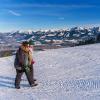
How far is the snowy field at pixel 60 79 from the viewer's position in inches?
417

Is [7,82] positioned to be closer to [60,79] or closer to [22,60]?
[22,60]

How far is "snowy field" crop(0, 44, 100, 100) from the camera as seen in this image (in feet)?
34.7

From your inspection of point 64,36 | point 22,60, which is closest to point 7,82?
point 22,60

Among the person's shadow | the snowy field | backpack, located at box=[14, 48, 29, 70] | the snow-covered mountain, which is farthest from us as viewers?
the snow-covered mountain

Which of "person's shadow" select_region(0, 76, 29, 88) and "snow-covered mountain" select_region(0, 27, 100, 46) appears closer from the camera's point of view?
"person's shadow" select_region(0, 76, 29, 88)

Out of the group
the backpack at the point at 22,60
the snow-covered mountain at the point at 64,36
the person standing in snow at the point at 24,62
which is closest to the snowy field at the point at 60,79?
the person standing in snow at the point at 24,62

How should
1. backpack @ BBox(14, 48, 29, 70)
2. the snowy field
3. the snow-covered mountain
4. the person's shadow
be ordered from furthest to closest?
the snow-covered mountain → the person's shadow → backpack @ BBox(14, 48, 29, 70) → the snowy field

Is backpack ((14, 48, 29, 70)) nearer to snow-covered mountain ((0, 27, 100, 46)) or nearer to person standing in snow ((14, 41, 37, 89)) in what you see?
person standing in snow ((14, 41, 37, 89))

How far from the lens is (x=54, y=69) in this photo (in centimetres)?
1538

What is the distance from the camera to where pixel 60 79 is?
Answer: 1304cm

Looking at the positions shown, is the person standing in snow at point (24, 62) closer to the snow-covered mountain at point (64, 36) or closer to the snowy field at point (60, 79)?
the snowy field at point (60, 79)

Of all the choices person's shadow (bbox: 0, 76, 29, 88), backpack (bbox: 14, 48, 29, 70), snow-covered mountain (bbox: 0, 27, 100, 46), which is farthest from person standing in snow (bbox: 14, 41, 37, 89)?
snow-covered mountain (bbox: 0, 27, 100, 46)

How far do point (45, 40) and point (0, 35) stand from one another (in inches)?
120

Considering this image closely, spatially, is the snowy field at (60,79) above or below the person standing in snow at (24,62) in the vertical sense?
below
